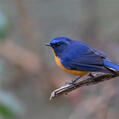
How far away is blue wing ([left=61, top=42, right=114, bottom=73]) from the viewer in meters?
4.68

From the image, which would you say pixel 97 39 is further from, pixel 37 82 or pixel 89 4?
pixel 37 82

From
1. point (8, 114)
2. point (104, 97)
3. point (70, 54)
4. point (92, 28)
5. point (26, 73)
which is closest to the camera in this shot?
point (8, 114)

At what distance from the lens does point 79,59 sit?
5.02 meters

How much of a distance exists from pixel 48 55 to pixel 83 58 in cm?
253

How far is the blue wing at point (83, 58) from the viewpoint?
468cm

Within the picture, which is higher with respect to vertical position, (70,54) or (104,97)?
(70,54)

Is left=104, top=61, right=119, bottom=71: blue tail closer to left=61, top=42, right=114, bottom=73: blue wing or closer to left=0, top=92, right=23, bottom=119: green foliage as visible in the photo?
left=61, top=42, right=114, bottom=73: blue wing

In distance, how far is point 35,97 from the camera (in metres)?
7.59

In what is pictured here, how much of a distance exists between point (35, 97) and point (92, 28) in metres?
2.12

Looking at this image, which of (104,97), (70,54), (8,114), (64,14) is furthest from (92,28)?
(8,114)

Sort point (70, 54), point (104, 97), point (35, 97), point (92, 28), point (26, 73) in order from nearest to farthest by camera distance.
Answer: point (104, 97) < point (70, 54) < point (26, 73) < point (92, 28) < point (35, 97)

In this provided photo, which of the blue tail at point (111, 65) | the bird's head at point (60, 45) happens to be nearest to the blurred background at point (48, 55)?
the blue tail at point (111, 65)

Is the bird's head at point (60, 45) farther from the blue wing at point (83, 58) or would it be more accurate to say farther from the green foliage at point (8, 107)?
the green foliage at point (8, 107)

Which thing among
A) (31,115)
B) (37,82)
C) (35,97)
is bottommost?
(31,115)
